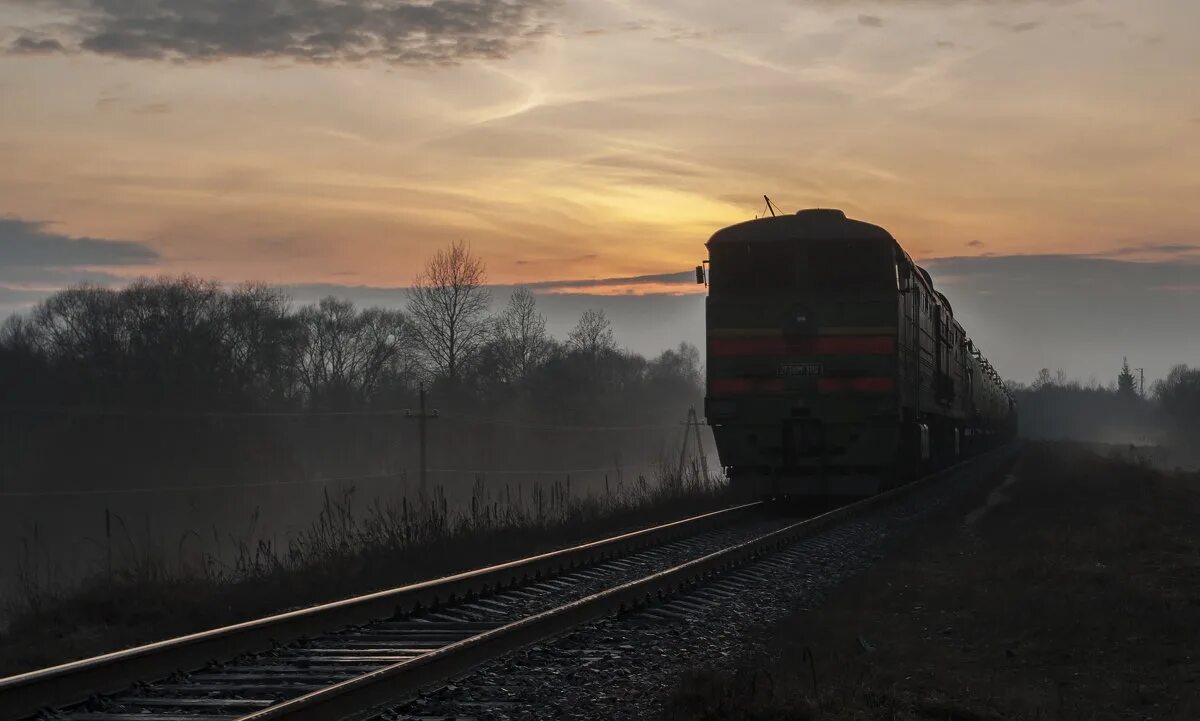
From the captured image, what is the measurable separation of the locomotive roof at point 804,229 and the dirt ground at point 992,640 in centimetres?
575

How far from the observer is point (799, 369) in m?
18.7

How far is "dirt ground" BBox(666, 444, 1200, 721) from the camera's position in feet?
19.8

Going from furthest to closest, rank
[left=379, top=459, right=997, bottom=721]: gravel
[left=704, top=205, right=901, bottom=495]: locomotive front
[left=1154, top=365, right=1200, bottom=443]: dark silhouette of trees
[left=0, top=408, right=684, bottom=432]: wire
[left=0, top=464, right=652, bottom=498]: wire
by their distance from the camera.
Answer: [left=1154, top=365, right=1200, bottom=443]: dark silhouette of trees < [left=0, top=408, right=684, bottom=432]: wire < [left=0, top=464, right=652, bottom=498]: wire < [left=704, top=205, right=901, bottom=495]: locomotive front < [left=379, top=459, right=997, bottom=721]: gravel

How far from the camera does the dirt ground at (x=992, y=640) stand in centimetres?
605

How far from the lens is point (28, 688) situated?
5.75m

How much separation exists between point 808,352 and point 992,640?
34.4ft

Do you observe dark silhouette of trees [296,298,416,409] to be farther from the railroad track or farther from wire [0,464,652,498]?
the railroad track

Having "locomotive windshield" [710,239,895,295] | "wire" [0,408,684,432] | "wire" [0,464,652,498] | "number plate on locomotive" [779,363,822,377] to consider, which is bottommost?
"wire" [0,464,652,498]

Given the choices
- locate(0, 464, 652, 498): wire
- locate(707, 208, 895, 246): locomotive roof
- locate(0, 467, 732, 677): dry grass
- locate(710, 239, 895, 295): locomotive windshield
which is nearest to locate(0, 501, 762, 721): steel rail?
locate(0, 467, 732, 677): dry grass

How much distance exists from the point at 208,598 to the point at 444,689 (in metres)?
4.38

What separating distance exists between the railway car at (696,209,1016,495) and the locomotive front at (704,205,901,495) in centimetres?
2

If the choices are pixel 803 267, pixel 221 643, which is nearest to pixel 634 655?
pixel 221 643

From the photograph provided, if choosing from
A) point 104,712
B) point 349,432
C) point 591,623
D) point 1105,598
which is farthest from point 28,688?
point 349,432

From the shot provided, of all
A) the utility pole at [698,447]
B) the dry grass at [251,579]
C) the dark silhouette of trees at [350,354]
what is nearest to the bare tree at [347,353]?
the dark silhouette of trees at [350,354]
